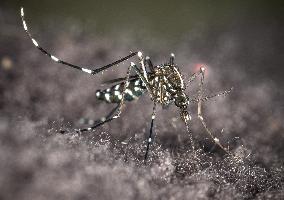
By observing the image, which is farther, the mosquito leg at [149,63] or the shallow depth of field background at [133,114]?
the mosquito leg at [149,63]

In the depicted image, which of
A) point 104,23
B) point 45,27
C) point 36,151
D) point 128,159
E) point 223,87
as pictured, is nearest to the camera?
point 36,151

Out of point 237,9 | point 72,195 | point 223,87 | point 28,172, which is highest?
point 237,9

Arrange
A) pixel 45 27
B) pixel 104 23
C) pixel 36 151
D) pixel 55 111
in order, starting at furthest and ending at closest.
→ 1. pixel 104 23
2. pixel 45 27
3. pixel 55 111
4. pixel 36 151

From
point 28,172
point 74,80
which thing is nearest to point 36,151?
point 28,172

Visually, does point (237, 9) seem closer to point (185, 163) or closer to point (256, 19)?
point (256, 19)

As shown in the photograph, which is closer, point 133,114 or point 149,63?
point 149,63

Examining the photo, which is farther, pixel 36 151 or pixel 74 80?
pixel 74 80

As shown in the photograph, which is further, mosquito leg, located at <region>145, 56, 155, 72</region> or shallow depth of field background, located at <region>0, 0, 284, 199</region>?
mosquito leg, located at <region>145, 56, 155, 72</region>

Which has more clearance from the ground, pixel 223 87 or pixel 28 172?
pixel 223 87
